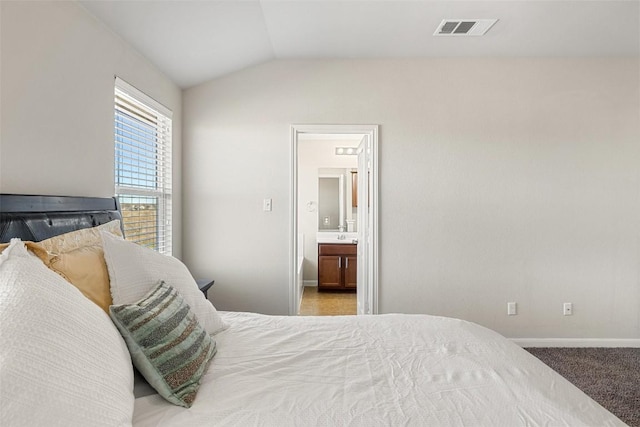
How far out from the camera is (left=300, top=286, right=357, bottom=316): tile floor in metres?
4.47

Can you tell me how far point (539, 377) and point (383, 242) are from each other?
6.78ft

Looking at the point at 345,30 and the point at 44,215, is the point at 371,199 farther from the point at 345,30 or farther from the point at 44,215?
the point at 44,215

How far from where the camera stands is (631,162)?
128 inches

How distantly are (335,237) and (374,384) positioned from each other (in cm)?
453

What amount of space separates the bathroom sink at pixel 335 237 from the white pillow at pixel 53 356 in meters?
4.51

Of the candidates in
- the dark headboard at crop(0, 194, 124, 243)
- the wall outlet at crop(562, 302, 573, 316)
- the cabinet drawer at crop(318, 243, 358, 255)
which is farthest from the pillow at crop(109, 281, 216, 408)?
the cabinet drawer at crop(318, 243, 358, 255)

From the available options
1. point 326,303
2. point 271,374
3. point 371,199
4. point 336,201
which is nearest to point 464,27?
point 371,199

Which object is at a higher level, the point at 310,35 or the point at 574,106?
the point at 310,35

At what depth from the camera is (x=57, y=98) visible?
1.73 metres

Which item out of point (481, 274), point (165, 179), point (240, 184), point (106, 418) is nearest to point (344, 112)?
point (240, 184)

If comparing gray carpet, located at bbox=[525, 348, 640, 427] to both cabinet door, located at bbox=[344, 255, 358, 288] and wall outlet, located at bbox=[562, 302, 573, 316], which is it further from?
cabinet door, located at bbox=[344, 255, 358, 288]

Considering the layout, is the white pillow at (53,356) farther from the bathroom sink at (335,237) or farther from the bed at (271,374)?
the bathroom sink at (335,237)

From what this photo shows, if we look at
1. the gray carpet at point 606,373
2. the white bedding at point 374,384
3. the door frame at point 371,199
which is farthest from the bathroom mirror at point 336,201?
the white bedding at point 374,384

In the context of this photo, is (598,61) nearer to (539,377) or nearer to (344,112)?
(344,112)
